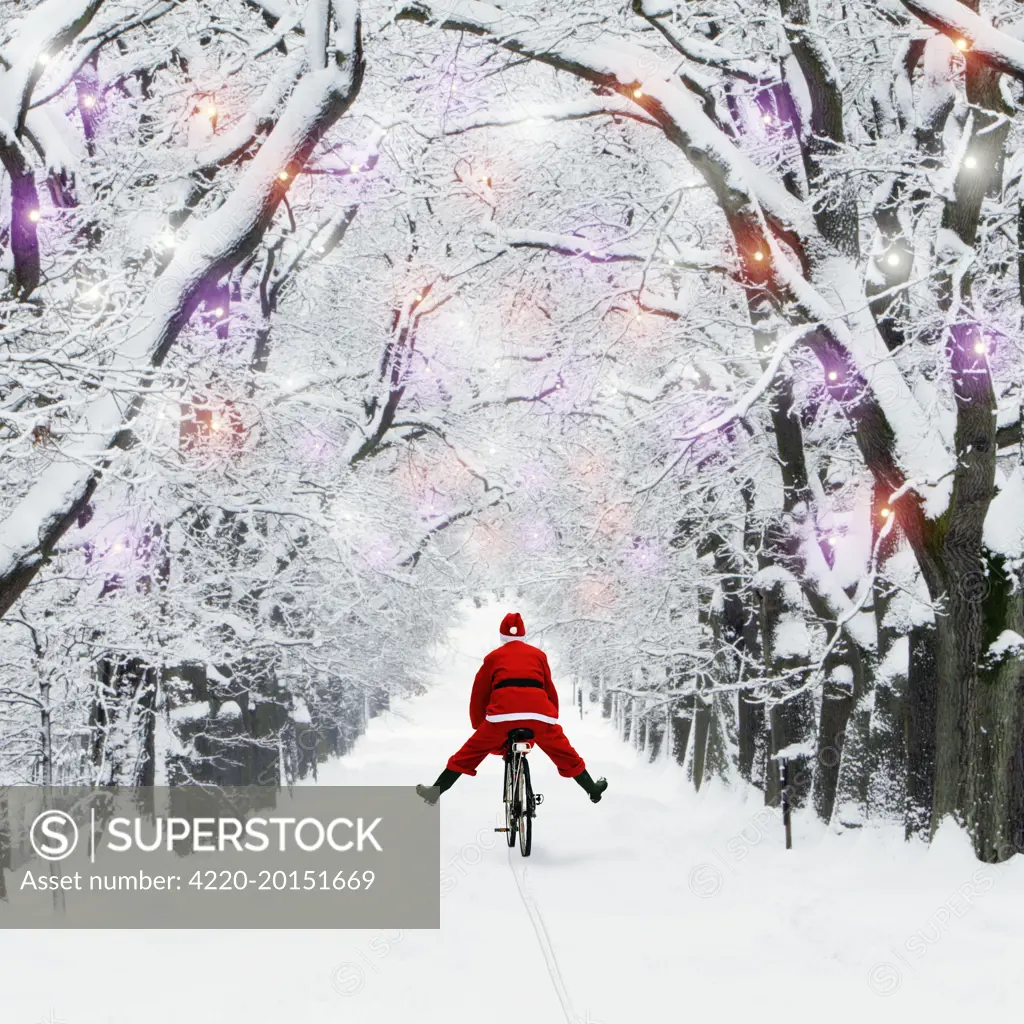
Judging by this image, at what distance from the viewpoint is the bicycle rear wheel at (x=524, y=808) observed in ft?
34.3

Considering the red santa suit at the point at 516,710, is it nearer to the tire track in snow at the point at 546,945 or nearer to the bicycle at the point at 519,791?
the bicycle at the point at 519,791

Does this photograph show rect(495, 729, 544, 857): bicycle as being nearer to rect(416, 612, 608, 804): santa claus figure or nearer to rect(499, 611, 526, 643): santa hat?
rect(416, 612, 608, 804): santa claus figure

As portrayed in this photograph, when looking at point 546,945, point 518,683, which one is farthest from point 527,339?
point 546,945

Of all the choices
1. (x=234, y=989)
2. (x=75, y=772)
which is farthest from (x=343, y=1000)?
(x=75, y=772)

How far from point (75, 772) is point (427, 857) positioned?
9636 mm

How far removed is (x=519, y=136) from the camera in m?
13.1

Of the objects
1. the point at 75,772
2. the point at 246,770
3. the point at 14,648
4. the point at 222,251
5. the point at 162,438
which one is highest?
the point at 222,251

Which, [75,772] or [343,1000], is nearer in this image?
[343,1000]

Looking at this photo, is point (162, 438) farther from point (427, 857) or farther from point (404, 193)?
point (427, 857)

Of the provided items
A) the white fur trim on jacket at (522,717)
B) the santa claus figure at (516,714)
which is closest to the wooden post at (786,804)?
the santa claus figure at (516,714)

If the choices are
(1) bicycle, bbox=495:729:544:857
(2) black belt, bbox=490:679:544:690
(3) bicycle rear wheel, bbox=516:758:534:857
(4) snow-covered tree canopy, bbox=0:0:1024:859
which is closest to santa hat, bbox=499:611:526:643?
(2) black belt, bbox=490:679:544:690

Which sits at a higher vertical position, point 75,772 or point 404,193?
point 404,193

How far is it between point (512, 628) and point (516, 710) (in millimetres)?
755

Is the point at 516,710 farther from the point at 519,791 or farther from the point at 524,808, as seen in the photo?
the point at 524,808
